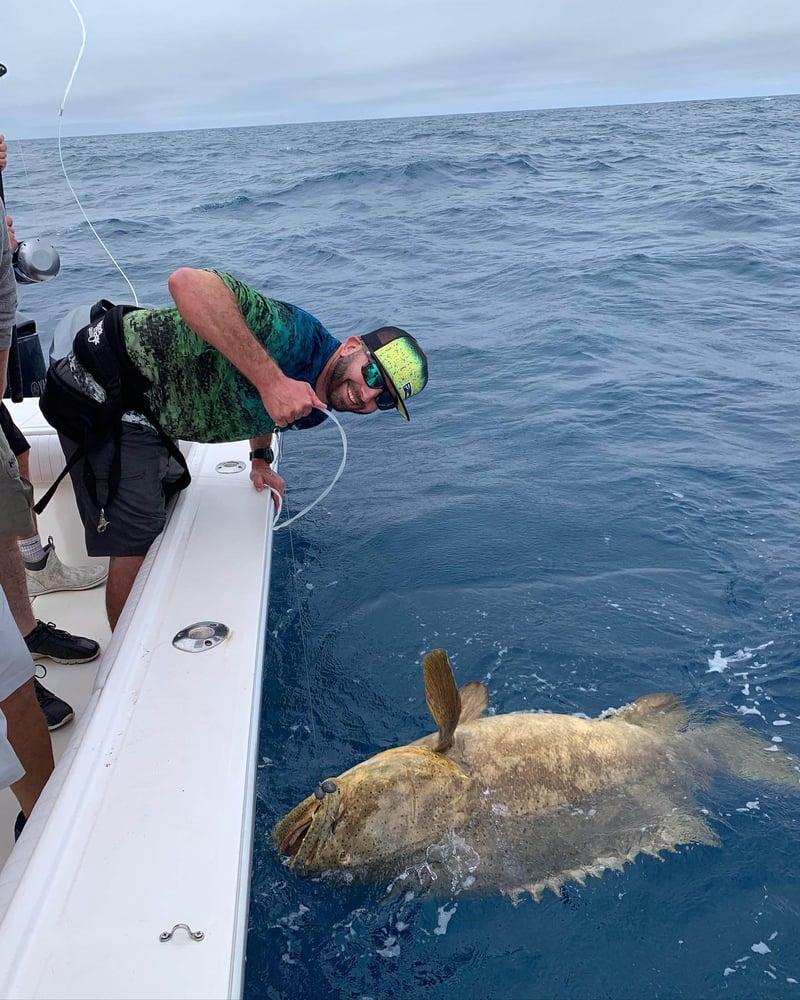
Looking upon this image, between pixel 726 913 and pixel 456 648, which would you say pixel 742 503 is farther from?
pixel 726 913

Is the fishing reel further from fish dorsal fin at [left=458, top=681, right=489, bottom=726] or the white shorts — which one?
fish dorsal fin at [left=458, top=681, right=489, bottom=726]

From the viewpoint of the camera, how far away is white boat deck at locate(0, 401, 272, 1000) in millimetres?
1671

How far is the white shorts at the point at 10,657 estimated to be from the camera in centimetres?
232

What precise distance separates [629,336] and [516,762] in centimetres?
692

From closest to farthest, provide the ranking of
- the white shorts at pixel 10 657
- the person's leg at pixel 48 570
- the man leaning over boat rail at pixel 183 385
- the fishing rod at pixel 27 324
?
the white shorts at pixel 10 657
the man leaning over boat rail at pixel 183 385
the fishing rod at pixel 27 324
the person's leg at pixel 48 570

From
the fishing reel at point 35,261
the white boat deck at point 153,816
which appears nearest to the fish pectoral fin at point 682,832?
the white boat deck at point 153,816

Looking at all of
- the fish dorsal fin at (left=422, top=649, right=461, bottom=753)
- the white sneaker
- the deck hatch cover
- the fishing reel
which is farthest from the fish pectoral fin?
the fishing reel

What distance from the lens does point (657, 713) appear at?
136 inches

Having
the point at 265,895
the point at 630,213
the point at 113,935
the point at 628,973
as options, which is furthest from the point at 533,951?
the point at 630,213

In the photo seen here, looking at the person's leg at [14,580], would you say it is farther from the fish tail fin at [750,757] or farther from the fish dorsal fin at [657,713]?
the fish tail fin at [750,757]

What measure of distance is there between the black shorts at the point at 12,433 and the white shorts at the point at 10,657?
1.26 metres

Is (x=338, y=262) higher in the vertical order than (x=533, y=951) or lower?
higher

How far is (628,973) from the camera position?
2670mm

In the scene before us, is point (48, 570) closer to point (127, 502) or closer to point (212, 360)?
point (127, 502)
